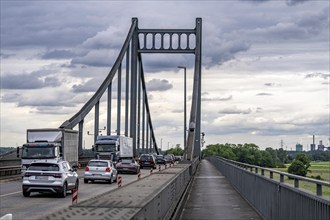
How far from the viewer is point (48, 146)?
38500 millimetres

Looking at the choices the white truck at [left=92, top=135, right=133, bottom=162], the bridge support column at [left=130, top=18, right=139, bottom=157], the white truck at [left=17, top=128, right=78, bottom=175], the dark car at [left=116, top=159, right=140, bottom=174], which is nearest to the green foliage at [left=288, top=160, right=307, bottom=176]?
the white truck at [left=17, top=128, right=78, bottom=175]

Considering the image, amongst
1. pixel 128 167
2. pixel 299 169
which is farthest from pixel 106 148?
pixel 299 169

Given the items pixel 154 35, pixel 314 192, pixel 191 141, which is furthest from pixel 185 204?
pixel 154 35

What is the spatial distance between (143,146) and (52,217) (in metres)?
94.8

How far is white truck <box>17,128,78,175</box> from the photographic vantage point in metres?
38.0

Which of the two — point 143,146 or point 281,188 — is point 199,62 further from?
point 281,188

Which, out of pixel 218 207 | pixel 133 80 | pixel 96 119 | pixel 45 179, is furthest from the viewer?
pixel 133 80

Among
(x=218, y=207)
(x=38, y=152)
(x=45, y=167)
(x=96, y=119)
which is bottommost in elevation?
(x=218, y=207)

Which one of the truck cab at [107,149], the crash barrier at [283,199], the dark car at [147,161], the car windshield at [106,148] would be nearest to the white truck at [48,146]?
the truck cab at [107,149]

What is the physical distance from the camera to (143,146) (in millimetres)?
103812

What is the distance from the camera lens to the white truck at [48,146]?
3803 cm

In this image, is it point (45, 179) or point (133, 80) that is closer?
point (45, 179)

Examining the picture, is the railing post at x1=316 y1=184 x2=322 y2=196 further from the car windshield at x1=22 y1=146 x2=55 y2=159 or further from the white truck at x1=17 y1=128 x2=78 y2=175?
the car windshield at x1=22 y1=146 x2=55 y2=159

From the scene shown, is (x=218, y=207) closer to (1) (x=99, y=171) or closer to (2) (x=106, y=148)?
(1) (x=99, y=171)
